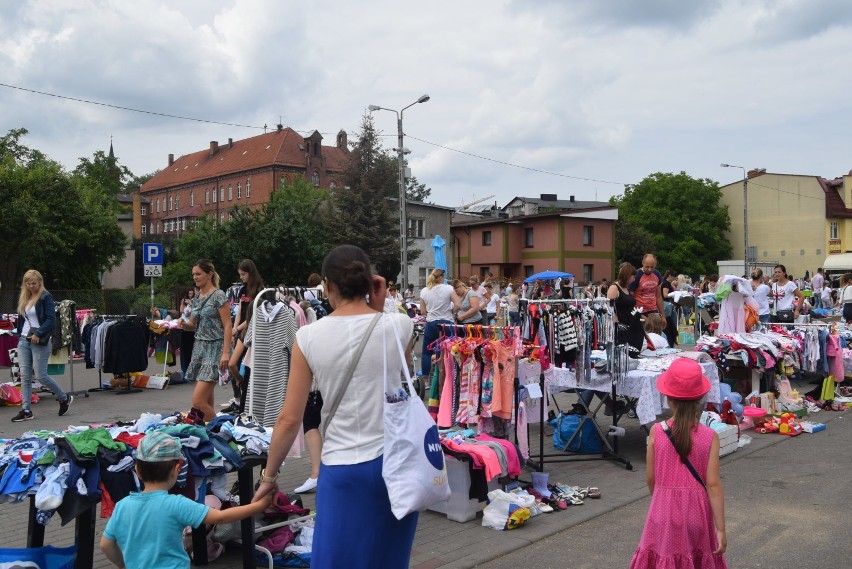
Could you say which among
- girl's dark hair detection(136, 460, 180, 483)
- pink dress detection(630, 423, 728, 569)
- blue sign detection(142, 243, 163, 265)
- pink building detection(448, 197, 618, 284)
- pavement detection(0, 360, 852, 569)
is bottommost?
pavement detection(0, 360, 852, 569)

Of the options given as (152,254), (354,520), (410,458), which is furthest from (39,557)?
(152,254)

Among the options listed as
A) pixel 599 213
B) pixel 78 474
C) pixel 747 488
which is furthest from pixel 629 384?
pixel 599 213

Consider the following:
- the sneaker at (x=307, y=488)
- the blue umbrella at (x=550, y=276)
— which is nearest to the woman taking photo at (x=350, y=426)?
the sneaker at (x=307, y=488)

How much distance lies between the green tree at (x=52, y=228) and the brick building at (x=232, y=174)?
38454 mm

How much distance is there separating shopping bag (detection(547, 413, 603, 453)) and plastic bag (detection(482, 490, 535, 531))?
2293 millimetres

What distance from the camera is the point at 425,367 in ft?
35.5

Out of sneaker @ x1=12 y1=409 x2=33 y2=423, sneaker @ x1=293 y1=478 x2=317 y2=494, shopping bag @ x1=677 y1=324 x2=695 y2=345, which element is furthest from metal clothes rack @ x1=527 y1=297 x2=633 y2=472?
shopping bag @ x1=677 y1=324 x2=695 y2=345

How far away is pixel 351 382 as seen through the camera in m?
2.93

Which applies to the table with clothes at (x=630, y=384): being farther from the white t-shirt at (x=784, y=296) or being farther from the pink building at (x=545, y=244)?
the pink building at (x=545, y=244)

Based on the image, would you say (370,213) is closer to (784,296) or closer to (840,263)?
(840,263)

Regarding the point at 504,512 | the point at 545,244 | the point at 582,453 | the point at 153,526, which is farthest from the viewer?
the point at 545,244

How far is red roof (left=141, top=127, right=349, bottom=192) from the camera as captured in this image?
87.9 m

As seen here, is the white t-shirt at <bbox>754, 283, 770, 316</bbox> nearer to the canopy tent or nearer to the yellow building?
the canopy tent

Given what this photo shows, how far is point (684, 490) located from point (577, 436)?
4.77 metres
